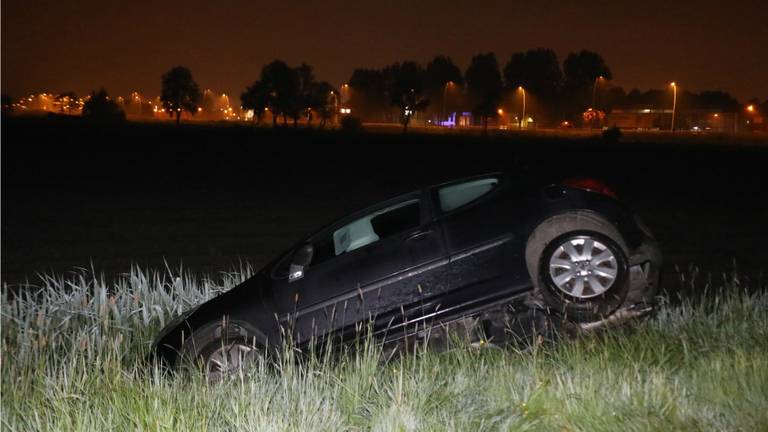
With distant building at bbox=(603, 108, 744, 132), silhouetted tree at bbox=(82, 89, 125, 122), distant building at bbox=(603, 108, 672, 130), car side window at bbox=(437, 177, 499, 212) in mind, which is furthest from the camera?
distant building at bbox=(603, 108, 672, 130)

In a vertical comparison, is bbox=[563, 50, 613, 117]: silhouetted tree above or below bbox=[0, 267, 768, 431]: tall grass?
above

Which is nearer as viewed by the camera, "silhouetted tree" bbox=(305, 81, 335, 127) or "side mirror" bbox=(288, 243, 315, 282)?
"side mirror" bbox=(288, 243, 315, 282)

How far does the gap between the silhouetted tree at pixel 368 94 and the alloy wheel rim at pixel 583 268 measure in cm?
12322

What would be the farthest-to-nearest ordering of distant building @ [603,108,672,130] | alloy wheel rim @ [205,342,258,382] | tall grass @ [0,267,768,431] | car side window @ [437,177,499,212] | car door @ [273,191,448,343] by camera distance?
1. distant building @ [603,108,672,130]
2. car side window @ [437,177,499,212]
3. car door @ [273,191,448,343]
4. alloy wheel rim @ [205,342,258,382]
5. tall grass @ [0,267,768,431]

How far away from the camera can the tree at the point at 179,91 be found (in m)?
135

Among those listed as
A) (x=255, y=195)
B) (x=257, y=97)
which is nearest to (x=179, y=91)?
(x=257, y=97)

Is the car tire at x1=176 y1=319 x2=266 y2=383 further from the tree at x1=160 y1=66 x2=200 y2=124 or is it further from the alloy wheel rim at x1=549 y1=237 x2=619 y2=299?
the tree at x1=160 y1=66 x2=200 y2=124

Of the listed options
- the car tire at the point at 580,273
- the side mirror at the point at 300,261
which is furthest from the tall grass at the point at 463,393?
the side mirror at the point at 300,261

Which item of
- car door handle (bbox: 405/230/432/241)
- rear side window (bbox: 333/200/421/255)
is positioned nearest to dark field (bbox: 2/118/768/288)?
rear side window (bbox: 333/200/421/255)

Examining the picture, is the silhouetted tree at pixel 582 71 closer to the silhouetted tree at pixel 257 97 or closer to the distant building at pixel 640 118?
the distant building at pixel 640 118

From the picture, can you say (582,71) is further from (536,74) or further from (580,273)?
(580,273)

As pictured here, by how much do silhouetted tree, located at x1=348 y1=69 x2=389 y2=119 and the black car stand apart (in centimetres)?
12300

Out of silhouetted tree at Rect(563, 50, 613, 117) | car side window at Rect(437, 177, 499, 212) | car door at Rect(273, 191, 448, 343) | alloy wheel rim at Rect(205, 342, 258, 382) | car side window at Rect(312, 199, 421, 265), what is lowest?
alloy wheel rim at Rect(205, 342, 258, 382)

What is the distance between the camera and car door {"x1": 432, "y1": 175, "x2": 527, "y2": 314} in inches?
250
